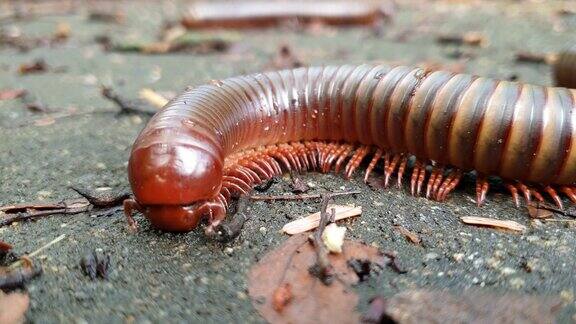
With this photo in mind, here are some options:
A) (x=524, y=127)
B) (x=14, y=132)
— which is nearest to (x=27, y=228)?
(x=14, y=132)

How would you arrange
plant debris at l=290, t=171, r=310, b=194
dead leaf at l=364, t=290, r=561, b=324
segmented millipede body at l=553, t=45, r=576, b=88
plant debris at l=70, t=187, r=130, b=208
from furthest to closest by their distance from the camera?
segmented millipede body at l=553, t=45, r=576, b=88 < plant debris at l=290, t=171, r=310, b=194 < plant debris at l=70, t=187, r=130, b=208 < dead leaf at l=364, t=290, r=561, b=324

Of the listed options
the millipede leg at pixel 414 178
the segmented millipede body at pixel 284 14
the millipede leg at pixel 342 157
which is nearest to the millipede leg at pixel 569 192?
the millipede leg at pixel 414 178

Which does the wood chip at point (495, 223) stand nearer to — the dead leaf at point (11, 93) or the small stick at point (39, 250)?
the small stick at point (39, 250)

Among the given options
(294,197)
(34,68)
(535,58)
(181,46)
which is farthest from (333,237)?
(181,46)

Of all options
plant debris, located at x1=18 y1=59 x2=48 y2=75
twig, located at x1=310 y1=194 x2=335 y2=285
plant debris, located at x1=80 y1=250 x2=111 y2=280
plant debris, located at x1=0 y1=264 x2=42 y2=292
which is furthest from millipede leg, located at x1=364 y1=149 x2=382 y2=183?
plant debris, located at x1=18 y1=59 x2=48 y2=75

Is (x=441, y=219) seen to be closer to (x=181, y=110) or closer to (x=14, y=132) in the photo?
(x=181, y=110)

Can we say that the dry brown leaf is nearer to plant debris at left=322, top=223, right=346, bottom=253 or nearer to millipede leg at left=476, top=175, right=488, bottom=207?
plant debris at left=322, top=223, right=346, bottom=253

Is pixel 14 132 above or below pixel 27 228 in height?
below
